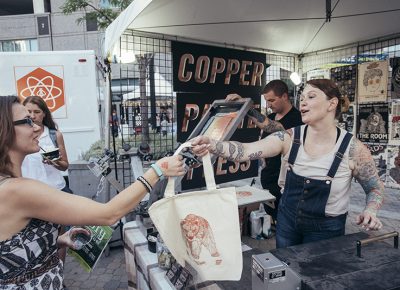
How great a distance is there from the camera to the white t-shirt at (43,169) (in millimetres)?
3156

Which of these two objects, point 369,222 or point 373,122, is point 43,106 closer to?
point 369,222

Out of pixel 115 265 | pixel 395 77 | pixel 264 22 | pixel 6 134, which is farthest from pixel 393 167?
pixel 6 134

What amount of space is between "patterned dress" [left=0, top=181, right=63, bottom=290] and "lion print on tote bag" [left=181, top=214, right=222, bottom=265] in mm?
782

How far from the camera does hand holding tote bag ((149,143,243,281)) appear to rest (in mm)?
1347

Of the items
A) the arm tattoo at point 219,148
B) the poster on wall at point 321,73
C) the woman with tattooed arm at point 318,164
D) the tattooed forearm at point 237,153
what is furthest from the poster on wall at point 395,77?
the arm tattoo at point 219,148

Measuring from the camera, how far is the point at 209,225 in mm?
1346

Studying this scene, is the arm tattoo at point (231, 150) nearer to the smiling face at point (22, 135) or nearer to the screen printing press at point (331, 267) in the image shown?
the screen printing press at point (331, 267)

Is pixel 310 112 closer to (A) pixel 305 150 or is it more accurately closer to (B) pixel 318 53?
(A) pixel 305 150

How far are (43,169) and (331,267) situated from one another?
298 centimetres

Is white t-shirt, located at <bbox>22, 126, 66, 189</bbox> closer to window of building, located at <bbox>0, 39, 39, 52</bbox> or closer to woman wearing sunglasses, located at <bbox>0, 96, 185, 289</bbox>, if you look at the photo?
woman wearing sunglasses, located at <bbox>0, 96, 185, 289</bbox>

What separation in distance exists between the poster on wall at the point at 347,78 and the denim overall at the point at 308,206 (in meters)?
3.48

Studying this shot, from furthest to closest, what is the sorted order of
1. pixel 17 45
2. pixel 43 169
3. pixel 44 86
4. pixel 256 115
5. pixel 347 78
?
pixel 17 45 < pixel 44 86 < pixel 347 78 < pixel 43 169 < pixel 256 115

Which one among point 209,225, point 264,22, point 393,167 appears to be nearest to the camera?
point 209,225

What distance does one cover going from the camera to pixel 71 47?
20219 mm
